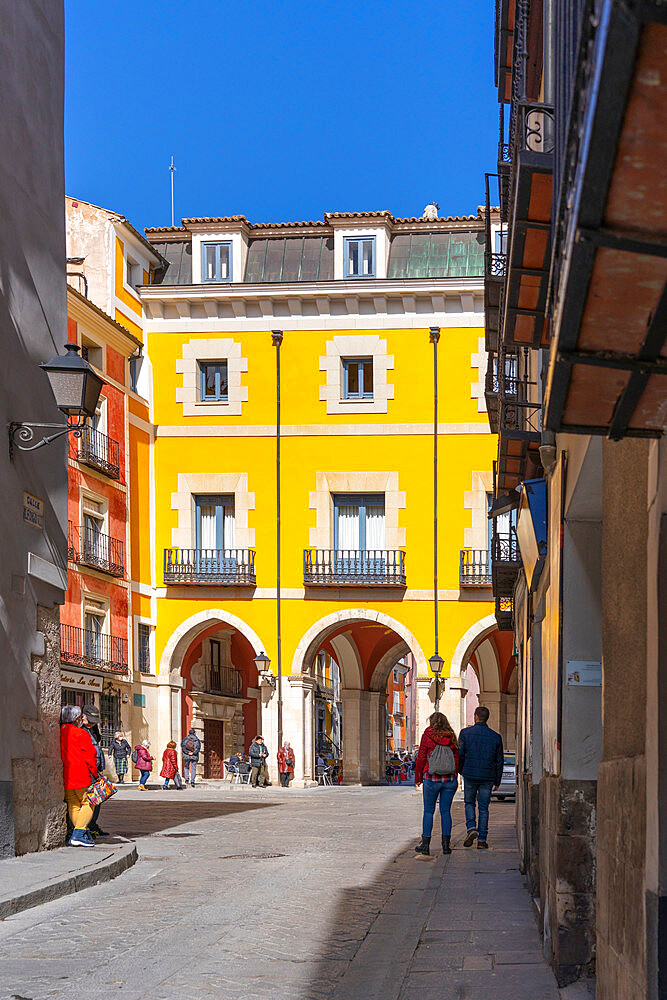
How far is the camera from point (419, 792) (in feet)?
114

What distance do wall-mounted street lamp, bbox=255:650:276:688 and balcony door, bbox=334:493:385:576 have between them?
3295mm

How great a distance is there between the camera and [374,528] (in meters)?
38.8

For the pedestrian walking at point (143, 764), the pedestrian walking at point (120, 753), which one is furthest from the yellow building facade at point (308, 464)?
the pedestrian walking at point (143, 764)

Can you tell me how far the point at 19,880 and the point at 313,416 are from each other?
95.6 feet

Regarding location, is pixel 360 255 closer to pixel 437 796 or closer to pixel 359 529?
pixel 359 529

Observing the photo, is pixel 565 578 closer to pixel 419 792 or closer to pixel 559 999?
pixel 559 999

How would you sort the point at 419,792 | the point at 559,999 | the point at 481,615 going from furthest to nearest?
the point at 481,615, the point at 419,792, the point at 559,999

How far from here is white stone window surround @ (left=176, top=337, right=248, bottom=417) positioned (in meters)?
39.5

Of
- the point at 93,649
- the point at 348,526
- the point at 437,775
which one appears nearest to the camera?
the point at 437,775

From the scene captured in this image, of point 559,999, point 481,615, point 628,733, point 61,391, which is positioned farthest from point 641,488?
point 481,615

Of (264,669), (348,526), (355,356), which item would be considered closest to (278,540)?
(348,526)

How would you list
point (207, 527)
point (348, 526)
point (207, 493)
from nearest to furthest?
point (348, 526), point (207, 493), point (207, 527)

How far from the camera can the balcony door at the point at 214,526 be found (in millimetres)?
39125

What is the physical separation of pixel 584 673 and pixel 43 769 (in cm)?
748
